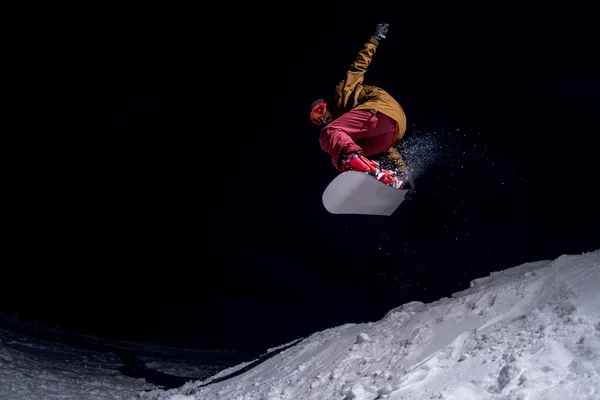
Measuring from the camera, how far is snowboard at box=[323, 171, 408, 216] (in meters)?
3.37

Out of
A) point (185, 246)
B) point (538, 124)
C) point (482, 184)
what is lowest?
point (185, 246)

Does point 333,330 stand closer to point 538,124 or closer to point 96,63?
point 538,124

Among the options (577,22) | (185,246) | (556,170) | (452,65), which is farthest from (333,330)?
(185,246)

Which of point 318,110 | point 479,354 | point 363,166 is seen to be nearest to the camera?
point 479,354

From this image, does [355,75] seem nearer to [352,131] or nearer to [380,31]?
[380,31]

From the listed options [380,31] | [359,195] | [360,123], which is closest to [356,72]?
[380,31]

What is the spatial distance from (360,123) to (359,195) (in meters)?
0.59

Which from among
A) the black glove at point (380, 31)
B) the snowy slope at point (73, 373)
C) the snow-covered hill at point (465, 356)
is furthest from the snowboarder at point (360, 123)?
the snowy slope at point (73, 373)

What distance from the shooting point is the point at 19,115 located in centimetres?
754

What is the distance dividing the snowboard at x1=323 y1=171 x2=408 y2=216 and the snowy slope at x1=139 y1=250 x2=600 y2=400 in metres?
0.99

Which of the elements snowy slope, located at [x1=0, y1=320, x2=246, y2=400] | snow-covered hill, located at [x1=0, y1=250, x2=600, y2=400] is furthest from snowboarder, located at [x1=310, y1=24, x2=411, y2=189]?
snowy slope, located at [x1=0, y1=320, x2=246, y2=400]

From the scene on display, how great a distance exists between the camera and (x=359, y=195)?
11.5 ft

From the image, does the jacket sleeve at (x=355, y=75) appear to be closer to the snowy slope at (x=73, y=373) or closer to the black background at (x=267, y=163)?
the black background at (x=267, y=163)

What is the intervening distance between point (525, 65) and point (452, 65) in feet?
2.44
